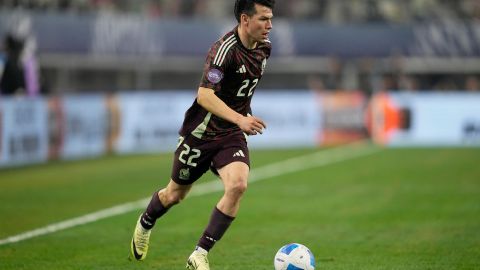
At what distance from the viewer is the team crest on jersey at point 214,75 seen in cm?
798

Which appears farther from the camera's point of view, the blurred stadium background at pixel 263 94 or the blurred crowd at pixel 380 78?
the blurred crowd at pixel 380 78

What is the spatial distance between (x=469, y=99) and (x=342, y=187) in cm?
1328

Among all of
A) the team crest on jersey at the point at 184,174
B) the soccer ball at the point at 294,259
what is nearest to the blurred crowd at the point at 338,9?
the team crest on jersey at the point at 184,174

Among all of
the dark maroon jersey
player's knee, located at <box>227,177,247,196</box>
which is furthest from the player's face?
player's knee, located at <box>227,177,247,196</box>

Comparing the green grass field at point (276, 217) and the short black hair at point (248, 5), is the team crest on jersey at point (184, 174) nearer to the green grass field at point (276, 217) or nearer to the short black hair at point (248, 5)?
the green grass field at point (276, 217)

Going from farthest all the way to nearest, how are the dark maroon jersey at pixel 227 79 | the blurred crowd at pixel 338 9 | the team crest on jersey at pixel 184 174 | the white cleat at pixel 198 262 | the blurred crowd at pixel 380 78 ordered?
the blurred crowd at pixel 338 9 → the blurred crowd at pixel 380 78 → the team crest on jersey at pixel 184 174 → the dark maroon jersey at pixel 227 79 → the white cleat at pixel 198 262

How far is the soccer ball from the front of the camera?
7.67 meters

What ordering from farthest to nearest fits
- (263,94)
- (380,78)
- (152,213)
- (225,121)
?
1. (380,78)
2. (263,94)
3. (152,213)
4. (225,121)

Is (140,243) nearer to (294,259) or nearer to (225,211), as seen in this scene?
(225,211)

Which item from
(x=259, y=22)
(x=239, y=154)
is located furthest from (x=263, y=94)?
(x=259, y=22)

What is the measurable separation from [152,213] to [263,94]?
19230 mm

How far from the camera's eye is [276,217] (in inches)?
492

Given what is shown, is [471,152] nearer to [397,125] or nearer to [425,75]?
[397,125]

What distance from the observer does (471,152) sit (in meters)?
24.9
